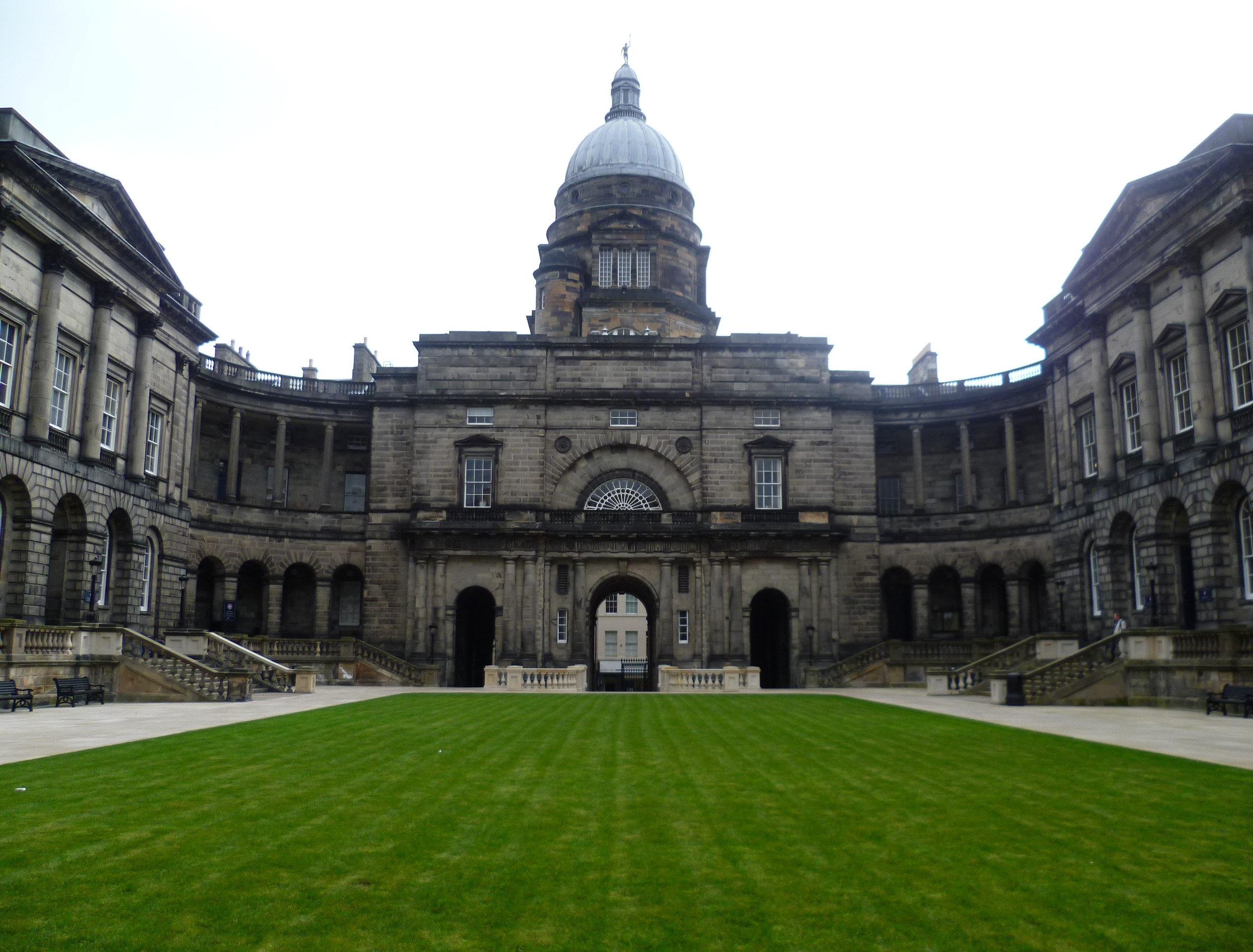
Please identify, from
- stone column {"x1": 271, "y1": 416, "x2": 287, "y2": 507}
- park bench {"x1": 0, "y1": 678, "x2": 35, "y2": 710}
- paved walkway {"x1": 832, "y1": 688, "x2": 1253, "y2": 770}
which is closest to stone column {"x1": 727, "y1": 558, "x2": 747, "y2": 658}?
paved walkway {"x1": 832, "y1": 688, "x2": 1253, "y2": 770}

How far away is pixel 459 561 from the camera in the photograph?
157 ft

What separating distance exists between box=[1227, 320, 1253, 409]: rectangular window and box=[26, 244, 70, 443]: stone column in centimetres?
3551

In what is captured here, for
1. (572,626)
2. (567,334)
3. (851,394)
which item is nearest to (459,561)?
(572,626)

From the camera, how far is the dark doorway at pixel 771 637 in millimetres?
48500

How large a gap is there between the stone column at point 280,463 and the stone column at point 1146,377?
37.4 m

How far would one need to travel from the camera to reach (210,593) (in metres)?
49.3

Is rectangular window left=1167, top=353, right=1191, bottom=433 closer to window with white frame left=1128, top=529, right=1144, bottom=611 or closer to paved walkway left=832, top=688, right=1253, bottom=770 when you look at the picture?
window with white frame left=1128, top=529, right=1144, bottom=611

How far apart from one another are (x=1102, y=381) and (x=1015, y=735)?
22.7 metres

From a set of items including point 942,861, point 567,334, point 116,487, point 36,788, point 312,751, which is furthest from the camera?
point 567,334

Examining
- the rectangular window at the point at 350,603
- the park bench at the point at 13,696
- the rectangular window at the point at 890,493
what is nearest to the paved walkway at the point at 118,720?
the park bench at the point at 13,696

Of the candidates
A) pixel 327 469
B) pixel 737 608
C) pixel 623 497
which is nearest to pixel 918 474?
pixel 737 608

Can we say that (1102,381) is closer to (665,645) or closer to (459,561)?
(665,645)

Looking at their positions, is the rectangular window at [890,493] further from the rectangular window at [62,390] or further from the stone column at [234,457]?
the rectangular window at [62,390]

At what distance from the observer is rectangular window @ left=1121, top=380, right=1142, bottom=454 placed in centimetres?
3609
